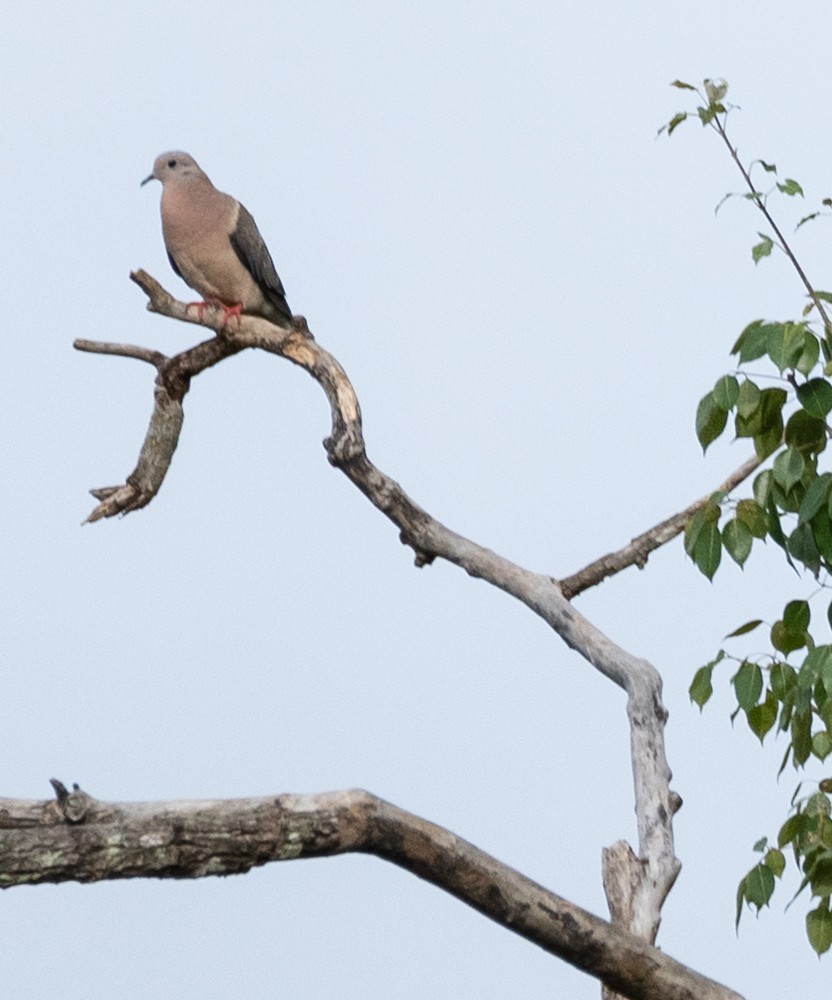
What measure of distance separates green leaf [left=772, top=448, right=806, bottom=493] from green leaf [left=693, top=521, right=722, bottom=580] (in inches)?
8.1

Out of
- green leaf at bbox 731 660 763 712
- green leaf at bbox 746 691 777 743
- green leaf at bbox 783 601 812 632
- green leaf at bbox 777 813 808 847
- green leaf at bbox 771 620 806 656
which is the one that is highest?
green leaf at bbox 783 601 812 632

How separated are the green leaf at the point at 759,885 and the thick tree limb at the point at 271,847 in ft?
1.07

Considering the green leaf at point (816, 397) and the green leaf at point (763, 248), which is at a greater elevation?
the green leaf at point (763, 248)

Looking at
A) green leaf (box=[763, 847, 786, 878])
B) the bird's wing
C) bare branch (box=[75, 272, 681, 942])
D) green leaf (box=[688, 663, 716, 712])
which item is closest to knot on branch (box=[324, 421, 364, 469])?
bare branch (box=[75, 272, 681, 942])

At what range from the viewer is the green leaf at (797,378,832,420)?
3.21 metres

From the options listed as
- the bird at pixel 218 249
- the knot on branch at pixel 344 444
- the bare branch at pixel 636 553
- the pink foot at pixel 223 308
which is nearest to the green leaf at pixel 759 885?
the bare branch at pixel 636 553

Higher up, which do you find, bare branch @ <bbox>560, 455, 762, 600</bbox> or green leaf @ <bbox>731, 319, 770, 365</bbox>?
bare branch @ <bbox>560, 455, 762, 600</bbox>

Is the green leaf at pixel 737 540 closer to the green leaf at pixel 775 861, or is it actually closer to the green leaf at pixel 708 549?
the green leaf at pixel 708 549

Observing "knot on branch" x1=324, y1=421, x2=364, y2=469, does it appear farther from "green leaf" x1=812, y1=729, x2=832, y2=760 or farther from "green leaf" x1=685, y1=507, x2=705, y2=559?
"green leaf" x1=812, y1=729, x2=832, y2=760

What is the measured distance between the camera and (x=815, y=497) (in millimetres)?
3158

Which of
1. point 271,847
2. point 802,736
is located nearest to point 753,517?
point 802,736

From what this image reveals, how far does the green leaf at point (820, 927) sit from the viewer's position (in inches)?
133

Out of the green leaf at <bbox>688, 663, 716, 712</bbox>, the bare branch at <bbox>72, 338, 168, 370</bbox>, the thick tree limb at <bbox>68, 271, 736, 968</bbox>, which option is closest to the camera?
the green leaf at <bbox>688, 663, 716, 712</bbox>

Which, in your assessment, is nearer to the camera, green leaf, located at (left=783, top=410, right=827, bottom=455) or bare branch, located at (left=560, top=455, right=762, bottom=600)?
green leaf, located at (left=783, top=410, right=827, bottom=455)
